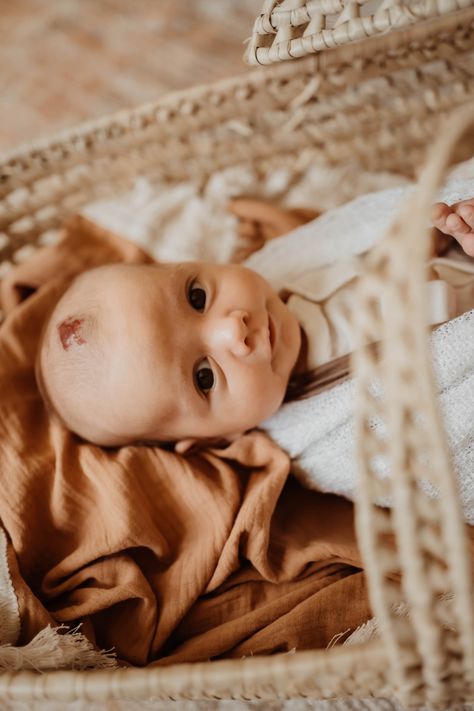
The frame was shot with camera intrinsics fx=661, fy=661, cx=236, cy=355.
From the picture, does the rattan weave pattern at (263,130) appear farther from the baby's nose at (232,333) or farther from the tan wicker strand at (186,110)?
the baby's nose at (232,333)

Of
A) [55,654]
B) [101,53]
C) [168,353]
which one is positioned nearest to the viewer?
[55,654]

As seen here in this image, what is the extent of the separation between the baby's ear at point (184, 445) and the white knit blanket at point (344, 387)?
0.12 m

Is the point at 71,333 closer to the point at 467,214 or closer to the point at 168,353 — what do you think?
the point at 168,353

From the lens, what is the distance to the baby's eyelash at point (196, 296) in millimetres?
887

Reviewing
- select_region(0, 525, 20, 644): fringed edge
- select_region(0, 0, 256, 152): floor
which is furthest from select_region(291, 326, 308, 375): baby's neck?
select_region(0, 0, 256, 152): floor

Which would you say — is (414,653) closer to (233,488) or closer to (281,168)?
(233,488)

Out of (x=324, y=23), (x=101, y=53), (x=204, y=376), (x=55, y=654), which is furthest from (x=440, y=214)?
(x=101, y=53)

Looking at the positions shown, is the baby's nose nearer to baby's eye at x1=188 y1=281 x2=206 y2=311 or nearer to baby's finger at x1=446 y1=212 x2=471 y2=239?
baby's eye at x1=188 y1=281 x2=206 y2=311

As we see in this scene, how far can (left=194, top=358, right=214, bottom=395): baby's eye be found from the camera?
865 millimetres

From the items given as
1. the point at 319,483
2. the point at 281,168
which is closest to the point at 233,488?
the point at 319,483

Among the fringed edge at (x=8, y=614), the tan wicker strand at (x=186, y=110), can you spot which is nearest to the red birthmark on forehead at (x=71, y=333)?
the fringed edge at (x=8, y=614)

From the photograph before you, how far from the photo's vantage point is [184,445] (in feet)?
3.02

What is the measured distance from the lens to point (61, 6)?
6.29ft

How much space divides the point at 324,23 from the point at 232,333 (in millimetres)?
363
